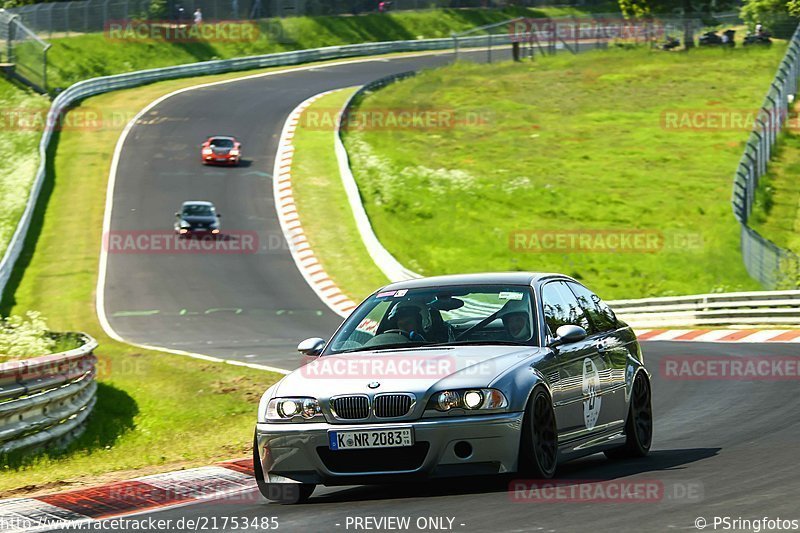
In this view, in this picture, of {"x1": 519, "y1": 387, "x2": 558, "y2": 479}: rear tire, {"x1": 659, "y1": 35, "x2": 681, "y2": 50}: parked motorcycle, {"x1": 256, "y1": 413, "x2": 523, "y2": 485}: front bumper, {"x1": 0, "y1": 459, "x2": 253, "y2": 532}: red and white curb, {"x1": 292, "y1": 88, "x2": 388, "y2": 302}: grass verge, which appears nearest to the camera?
{"x1": 256, "y1": 413, "x2": 523, "y2": 485}: front bumper

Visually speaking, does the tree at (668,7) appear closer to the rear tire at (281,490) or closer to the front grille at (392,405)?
the rear tire at (281,490)

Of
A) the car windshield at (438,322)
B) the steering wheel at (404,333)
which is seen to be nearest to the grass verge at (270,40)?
the car windshield at (438,322)

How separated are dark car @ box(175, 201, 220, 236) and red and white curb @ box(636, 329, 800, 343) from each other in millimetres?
16713

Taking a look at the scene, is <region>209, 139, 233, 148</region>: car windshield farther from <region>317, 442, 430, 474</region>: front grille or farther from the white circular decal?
<region>317, 442, 430, 474</region>: front grille

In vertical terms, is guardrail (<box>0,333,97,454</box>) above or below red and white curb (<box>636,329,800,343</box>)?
above

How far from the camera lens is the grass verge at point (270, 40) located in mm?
66375

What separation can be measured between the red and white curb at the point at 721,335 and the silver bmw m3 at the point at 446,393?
15646mm

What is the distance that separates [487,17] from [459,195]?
178ft

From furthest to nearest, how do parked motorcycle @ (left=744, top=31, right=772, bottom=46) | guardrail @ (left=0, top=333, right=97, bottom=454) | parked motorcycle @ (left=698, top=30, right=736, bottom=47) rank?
parked motorcycle @ (left=698, top=30, right=736, bottom=47) < parked motorcycle @ (left=744, top=31, right=772, bottom=46) < guardrail @ (left=0, top=333, right=97, bottom=454)

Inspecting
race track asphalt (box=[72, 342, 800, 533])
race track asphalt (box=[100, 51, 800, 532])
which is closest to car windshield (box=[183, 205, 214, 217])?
race track asphalt (box=[100, 51, 800, 532])

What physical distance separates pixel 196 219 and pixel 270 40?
137 ft

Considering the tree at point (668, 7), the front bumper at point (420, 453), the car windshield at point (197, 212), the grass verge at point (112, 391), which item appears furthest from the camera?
the tree at point (668, 7)

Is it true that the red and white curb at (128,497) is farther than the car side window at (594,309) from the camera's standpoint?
No

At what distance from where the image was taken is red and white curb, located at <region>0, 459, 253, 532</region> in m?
8.51
